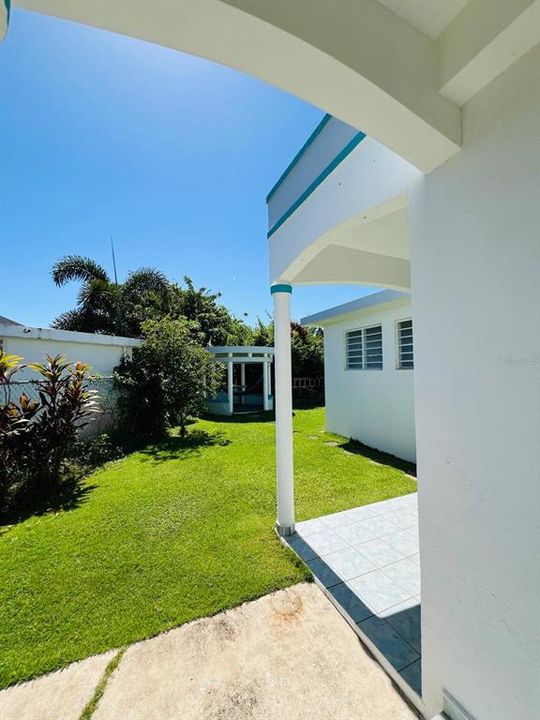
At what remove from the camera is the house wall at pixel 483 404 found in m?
1.34

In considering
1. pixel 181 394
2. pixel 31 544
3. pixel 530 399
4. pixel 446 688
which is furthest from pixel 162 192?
pixel 446 688

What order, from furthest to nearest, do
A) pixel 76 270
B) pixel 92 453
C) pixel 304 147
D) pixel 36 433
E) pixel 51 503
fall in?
1. pixel 76 270
2. pixel 92 453
3. pixel 36 433
4. pixel 51 503
5. pixel 304 147

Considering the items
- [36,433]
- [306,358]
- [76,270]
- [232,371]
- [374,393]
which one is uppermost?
[76,270]

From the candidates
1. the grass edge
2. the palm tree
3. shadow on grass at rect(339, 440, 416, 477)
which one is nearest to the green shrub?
the grass edge

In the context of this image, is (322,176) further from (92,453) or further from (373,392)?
(92,453)

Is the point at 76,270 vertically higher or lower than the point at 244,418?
higher

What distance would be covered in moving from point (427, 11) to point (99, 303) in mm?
17366

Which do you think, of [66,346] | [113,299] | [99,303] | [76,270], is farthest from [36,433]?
[76,270]

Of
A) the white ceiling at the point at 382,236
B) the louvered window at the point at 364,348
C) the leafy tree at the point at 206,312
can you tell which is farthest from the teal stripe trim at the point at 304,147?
the leafy tree at the point at 206,312

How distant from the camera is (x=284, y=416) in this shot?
4.18m

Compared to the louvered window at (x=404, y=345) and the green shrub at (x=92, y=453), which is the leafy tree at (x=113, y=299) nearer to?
the green shrub at (x=92, y=453)

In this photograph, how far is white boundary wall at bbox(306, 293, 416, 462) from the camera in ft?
25.1

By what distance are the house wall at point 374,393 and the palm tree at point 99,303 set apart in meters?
10.2

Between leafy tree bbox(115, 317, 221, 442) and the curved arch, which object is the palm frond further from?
the curved arch
